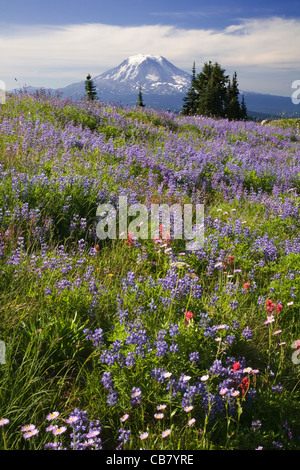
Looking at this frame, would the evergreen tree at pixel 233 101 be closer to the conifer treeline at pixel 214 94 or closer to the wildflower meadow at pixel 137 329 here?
the conifer treeline at pixel 214 94

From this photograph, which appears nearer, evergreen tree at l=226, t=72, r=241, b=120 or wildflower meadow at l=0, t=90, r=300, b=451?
wildflower meadow at l=0, t=90, r=300, b=451

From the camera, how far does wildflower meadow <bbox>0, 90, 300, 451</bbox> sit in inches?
93.8

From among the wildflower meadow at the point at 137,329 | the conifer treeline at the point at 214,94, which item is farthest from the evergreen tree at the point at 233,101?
the wildflower meadow at the point at 137,329

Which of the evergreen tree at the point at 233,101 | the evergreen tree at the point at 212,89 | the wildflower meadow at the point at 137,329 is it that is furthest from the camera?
the evergreen tree at the point at 233,101

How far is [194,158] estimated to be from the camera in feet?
26.0

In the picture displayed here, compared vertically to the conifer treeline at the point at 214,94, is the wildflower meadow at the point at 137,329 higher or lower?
lower

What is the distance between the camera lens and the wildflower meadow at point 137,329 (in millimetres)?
2383

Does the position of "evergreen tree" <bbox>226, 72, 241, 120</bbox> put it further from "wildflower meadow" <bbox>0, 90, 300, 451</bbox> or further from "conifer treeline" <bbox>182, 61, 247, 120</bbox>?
"wildflower meadow" <bbox>0, 90, 300, 451</bbox>

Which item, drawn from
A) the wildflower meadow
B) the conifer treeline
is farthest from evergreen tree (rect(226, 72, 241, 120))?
the wildflower meadow

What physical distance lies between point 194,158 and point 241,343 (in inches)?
216

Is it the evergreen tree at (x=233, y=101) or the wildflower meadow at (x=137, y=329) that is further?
the evergreen tree at (x=233, y=101)

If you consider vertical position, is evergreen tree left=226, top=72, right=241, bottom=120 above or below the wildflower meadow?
above

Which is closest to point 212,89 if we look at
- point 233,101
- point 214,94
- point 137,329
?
point 214,94

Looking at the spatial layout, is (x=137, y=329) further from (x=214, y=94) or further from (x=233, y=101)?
(x=233, y=101)
